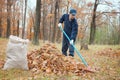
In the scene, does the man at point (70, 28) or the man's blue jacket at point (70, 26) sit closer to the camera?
the man at point (70, 28)

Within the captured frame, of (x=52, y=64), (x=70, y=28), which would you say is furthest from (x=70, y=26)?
(x=52, y=64)

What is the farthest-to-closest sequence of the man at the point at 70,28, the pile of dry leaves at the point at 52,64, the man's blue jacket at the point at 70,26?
the man's blue jacket at the point at 70,26 < the man at the point at 70,28 < the pile of dry leaves at the point at 52,64

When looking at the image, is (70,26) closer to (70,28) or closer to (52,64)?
(70,28)

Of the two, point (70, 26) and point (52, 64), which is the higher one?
point (70, 26)

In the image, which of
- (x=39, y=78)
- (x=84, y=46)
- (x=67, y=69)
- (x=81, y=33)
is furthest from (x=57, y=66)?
(x=81, y=33)

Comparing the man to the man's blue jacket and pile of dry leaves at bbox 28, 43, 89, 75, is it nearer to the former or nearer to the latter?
the man's blue jacket

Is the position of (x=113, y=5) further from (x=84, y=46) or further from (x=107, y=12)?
(x=84, y=46)

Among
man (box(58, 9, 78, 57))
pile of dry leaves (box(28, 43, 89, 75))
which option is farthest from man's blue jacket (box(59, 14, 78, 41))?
pile of dry leaves (box(28, 43, 89, 75))

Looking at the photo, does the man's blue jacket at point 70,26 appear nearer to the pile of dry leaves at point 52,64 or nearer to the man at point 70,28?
the man at point 70,28

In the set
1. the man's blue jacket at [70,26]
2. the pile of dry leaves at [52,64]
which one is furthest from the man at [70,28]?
the pile of dry leaves at [52,64]

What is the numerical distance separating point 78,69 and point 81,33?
40233 millimetres

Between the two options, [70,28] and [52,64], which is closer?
[52,64]

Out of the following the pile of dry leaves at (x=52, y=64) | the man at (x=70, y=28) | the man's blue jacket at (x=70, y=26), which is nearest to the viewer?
the pile of dry leaves at (x=52, y=64)

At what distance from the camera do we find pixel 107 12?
1097 inches
